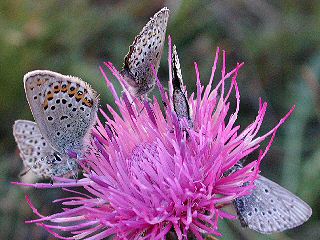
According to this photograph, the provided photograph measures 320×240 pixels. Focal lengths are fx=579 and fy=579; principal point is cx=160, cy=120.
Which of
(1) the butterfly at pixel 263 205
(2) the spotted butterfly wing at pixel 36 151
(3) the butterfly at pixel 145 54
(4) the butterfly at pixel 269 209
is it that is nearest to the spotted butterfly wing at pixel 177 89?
(1) the butterfly at pixel 263 205

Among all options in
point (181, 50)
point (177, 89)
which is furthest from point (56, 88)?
point (181, 50)

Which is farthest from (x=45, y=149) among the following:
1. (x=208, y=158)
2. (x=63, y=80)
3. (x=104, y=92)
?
(x=104, y=92)

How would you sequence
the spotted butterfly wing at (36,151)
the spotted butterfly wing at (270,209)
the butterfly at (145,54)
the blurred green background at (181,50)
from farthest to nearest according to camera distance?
the blurred green background at (181,50) < the spotted butterfly wing at (36,151) < the butterfly at (145,54) < the spotted butterfly wing at (270,209)

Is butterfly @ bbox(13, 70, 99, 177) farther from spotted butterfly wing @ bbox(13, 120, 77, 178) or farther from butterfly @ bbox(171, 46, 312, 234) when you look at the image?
butterfly @ bbox(171, 46, 312, 234)

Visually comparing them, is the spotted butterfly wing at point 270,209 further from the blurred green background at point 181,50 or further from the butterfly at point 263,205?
the blurred green background at point 181,50

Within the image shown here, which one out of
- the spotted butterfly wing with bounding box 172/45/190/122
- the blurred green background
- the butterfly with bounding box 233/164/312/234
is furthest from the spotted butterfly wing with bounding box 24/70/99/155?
the blurred green background

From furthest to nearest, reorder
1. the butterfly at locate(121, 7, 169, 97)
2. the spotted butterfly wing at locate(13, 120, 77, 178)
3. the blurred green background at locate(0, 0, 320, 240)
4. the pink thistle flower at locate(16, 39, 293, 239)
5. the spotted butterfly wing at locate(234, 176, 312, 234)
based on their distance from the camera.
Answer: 1. the blurred green background at locate(0, 0, 320, 240)
2. the spotted butterfly wing at locate(13, 120, 77, 178)
3. the butterfly at locate(121, 7, 169, 97)
4. the spotted butterfly wing at locate(234, 176, 312, 234)
5. the pink thistle flower at locate(16, 39, 293, 239)
